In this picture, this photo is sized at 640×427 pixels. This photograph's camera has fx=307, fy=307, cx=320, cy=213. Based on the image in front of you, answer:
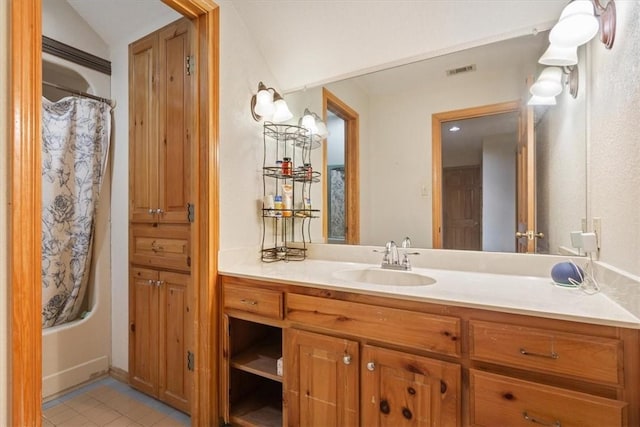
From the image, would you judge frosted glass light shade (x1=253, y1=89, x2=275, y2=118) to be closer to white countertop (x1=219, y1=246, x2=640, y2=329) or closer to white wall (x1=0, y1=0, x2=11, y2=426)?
white countertop (x1=219, y1=246, x2=640, y2=329)

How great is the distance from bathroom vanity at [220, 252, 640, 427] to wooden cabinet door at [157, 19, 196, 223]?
57 centimetres

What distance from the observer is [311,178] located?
190 centimetres

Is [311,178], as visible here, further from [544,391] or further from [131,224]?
[544,391]

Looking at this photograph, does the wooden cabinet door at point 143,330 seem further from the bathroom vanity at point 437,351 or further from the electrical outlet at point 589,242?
the electrical outlet at point 589,242

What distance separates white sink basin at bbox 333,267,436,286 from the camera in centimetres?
141

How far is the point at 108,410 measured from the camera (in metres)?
1.73

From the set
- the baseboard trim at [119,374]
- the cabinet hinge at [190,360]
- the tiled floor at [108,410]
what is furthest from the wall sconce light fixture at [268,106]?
the baseboard trim at [119,374]

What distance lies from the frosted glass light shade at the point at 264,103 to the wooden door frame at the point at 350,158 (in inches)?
13.6

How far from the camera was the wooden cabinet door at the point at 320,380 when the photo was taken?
1.16m

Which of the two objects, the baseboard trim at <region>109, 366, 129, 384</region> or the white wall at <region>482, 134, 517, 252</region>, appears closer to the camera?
the white wall at <region>482, 134, 517, 252</region>

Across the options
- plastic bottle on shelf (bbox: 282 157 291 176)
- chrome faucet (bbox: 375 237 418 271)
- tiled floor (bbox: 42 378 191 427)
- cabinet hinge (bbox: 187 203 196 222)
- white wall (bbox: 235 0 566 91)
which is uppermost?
white wall (bbox: 235 0 566 91)

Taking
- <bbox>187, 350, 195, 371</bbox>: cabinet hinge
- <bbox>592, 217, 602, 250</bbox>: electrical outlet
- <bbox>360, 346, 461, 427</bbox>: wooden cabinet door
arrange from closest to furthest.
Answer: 1. <bbox>360, 346, 461, 427</bbox>: wooden cabinet door
2. <bbox>592, 217, 602, 250</bbox>: electrical outlet
3. <bbox>187, 350, 195, 371</bbox>: cabinet hinge

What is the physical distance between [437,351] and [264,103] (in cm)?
145

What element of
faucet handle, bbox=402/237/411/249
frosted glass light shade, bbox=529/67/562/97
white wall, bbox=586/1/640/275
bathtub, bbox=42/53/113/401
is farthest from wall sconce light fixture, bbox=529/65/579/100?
bathtub, bbox=42/53/113/401
